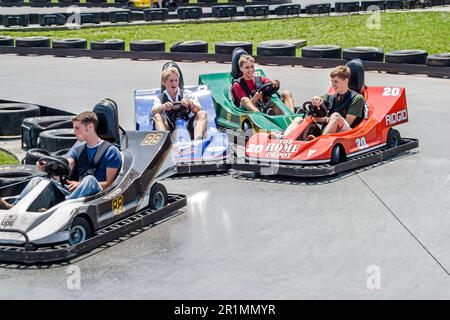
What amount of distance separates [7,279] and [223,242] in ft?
5.59

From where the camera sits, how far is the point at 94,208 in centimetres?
701

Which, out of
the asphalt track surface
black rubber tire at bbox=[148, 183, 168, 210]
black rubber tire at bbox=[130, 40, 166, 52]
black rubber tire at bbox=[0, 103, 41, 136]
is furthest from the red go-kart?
black rubber tire at bbox=[130, 40, 166, 52]

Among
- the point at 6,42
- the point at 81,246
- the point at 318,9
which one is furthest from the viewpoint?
the point at 318,9

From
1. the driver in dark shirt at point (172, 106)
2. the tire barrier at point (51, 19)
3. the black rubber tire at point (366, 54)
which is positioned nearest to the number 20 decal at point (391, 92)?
the driver in dark shirt at point (172, 106)

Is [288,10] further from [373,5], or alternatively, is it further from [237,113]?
[237,113]

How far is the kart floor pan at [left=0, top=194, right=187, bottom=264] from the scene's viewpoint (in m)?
6.58

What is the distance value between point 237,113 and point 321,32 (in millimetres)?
13916

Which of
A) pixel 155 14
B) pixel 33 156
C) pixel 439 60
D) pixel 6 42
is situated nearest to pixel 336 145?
pixel 33 156

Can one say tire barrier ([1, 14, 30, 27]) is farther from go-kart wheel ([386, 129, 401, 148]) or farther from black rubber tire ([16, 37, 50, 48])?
go-kart wheel ([386, 129, 401, 148])

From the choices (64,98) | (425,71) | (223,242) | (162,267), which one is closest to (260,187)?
(223,242)

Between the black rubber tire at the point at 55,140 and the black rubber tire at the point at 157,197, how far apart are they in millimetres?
2369

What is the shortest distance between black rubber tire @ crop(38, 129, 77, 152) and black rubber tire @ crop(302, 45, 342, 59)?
8786 mm

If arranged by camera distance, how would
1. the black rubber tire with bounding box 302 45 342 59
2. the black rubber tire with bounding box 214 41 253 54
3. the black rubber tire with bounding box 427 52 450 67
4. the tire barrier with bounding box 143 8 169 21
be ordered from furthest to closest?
the tire barrier with bounding box 143 8 169 21 → the black rubber tire with bounding box 214 41 253 54 → the black rubber tire with bounding box 302 45 342 59 → the black rubber tire with bounding box 427 52 450 67
